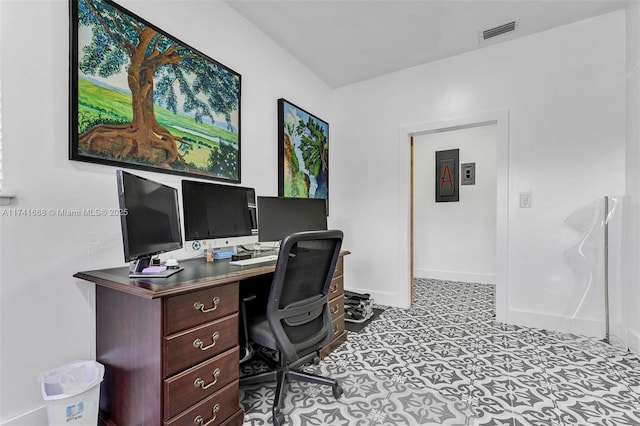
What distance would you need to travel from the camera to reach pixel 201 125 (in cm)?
215

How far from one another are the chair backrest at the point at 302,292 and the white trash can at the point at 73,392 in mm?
834

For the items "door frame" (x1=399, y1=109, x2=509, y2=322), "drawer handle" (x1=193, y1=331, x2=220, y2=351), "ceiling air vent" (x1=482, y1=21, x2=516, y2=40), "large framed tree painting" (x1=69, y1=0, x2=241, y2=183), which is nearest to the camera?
"drawer handle" (x1=193, y1=331, x2=220, y2=351)

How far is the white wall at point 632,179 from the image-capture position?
2.26m

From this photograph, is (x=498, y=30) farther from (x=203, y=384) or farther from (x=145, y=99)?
(x=203, y=384)

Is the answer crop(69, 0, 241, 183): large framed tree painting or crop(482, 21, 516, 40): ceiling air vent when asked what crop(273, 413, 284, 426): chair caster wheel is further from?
crop(482, 21, 516, 40): ceiling air vent

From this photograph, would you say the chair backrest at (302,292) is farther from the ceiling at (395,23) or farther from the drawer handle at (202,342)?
the ceiling at (395,23)

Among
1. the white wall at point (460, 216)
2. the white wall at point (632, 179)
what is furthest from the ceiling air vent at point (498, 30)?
the white wall at point (460, 216)

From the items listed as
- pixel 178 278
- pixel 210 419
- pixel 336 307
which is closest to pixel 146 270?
pixel 178 278

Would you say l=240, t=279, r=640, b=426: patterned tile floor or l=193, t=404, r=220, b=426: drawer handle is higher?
l=193, t=404, r=220, b=426: drawer handle

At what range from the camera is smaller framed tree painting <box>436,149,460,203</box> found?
15.6 ft

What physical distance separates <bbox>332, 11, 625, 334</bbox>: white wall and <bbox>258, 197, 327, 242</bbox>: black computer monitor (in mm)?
1166

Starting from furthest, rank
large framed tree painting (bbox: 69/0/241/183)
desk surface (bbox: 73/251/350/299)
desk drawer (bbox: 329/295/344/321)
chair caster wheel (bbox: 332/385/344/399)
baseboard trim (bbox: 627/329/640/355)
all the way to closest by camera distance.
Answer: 1. desk drawer (bbox: 329/295/344/321)
2. baseboard trim (bbox: 627/329/640/355)
3. chair caster wheel (bbox: 332/385/344/399)
4. large framed tree painting (bbox: 69/0/241/183)
5. desk surface (bbox: 73/251/350/299)

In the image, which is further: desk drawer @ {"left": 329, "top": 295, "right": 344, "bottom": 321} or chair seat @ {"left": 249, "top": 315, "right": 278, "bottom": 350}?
desk drawer @ {"left": 329, "top": 295, "right": 344, "bottom": 321}

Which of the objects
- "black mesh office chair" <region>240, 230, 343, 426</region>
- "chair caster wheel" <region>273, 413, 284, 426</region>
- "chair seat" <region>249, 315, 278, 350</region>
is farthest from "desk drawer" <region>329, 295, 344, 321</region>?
"chair caster wheel" <region>273, 413, 284, 426</region>
